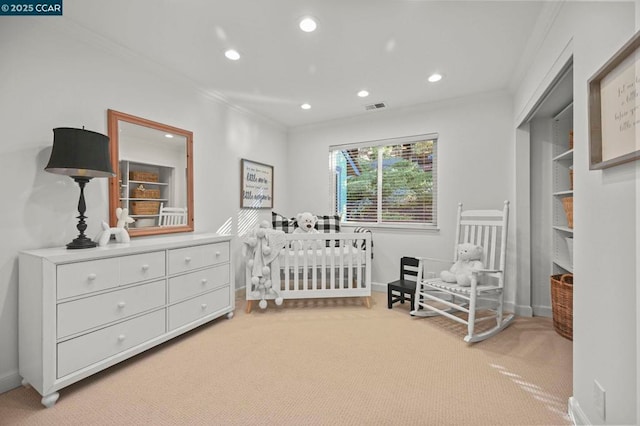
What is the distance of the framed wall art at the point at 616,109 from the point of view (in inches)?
37.1

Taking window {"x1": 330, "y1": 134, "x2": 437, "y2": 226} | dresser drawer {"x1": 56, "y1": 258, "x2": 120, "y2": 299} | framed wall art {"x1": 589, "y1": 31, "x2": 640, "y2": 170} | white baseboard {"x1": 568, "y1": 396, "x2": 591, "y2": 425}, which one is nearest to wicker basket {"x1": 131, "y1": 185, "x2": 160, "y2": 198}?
dresser drawer {"x1": 56, "y1": 258, "x2": 120, "y2": 299}

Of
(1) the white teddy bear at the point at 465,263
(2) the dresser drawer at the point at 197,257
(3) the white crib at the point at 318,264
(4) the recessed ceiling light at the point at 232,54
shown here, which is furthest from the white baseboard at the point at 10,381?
(1) the white teddy bear at the point at 465,263

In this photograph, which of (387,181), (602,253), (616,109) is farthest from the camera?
(387,181)

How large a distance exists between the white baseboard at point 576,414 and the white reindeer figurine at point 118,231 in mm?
2910

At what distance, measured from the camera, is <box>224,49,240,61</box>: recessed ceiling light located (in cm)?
229

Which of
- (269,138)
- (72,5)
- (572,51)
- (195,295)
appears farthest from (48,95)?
(572,51)

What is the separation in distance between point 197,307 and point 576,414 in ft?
8.36

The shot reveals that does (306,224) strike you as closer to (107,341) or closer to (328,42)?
(328,42)

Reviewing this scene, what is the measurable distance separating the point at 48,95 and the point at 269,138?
8.00ft

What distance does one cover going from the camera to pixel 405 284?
10.1 ft

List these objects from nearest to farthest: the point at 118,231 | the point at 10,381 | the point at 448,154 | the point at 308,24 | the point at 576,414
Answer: the point at 576,414 → the point at 10,381 → the point at 308,24 → the point at 118,231 → the point at 448,154

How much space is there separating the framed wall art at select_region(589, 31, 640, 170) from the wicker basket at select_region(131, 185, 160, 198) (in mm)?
2972

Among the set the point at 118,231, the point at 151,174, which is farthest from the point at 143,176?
the point at 118,231

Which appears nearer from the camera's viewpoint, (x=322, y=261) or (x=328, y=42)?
(x=328, y=42)
